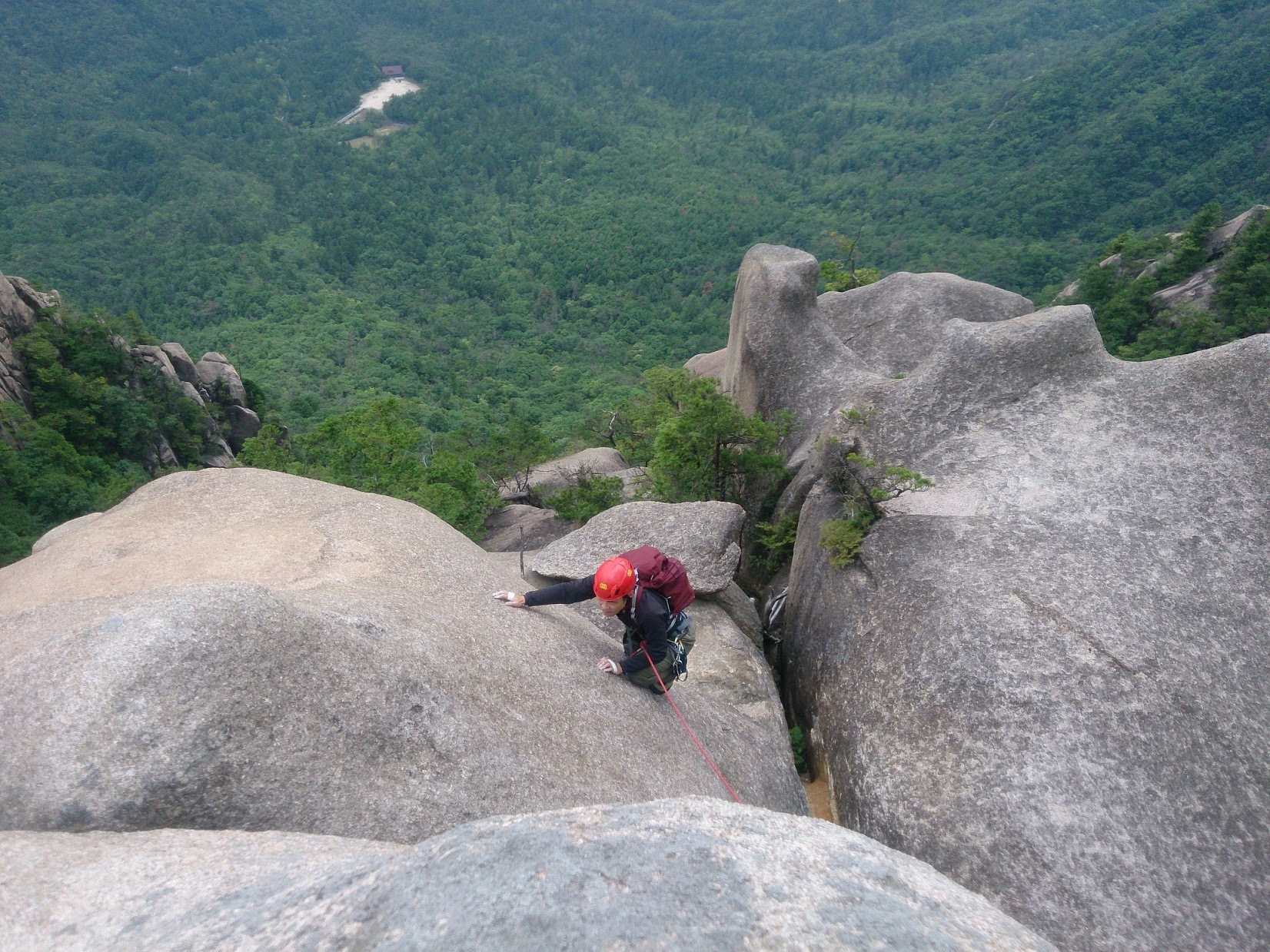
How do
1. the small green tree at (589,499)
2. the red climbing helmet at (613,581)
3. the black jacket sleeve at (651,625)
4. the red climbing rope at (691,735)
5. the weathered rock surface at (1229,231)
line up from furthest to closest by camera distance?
the weathered rock surface at (1229,231)
the small green tree at (589,499)
the red climbing rope at (691,735)
the black jacket sleeve at (651,625)
the red climbing helmet at (613,581)

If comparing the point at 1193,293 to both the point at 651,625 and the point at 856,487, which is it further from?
the point at 651,625

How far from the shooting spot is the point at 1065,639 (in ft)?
29.9

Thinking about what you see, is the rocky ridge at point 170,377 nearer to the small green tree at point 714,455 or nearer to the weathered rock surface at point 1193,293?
the small green tree at point 714,455

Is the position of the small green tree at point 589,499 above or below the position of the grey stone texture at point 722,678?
below

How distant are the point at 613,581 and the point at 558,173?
421ft

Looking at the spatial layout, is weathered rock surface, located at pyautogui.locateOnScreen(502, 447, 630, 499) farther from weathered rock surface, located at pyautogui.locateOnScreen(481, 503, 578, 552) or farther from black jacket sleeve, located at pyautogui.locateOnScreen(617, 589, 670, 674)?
black jacket sleeve, located at pyautogui.locateOnScreen(617, 589, 670, 674)

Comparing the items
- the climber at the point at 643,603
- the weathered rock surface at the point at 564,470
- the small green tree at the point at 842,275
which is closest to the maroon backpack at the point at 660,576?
the climber at the point at 643,603

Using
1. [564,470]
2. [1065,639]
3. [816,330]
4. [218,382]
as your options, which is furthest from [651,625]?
[218,382]

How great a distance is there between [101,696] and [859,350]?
19.6 meters

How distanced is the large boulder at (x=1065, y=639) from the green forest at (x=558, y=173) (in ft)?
45.4

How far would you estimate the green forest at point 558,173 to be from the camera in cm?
6975

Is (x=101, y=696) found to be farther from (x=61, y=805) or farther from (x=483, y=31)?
(x=483, y=31)

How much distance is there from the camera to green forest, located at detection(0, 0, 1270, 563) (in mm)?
69750

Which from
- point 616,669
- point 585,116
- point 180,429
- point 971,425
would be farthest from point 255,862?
point 585,116
